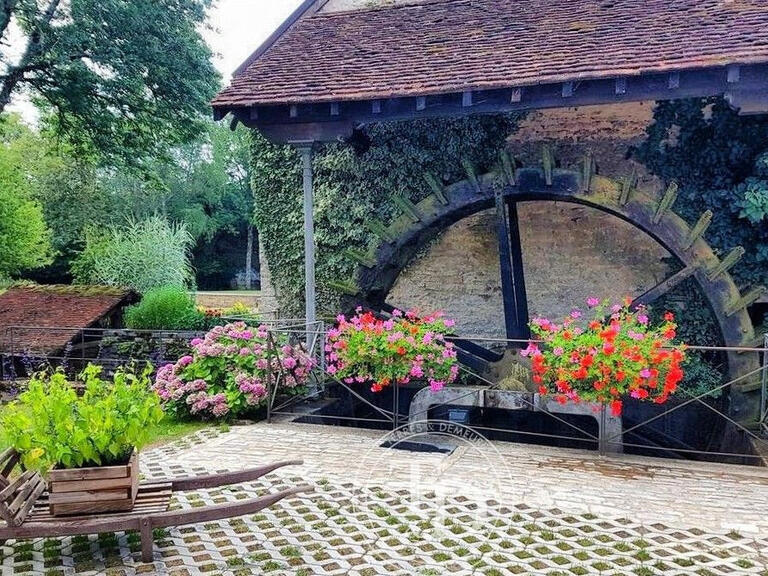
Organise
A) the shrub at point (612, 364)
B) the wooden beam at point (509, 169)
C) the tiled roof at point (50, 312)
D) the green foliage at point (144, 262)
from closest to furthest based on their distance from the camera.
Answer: the shrub at point (612, 364), the wooden beam at point (509, 169), the tiled roof at point (50, 312), the green foliage at point (144, 262)

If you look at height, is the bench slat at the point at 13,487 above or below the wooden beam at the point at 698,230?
below

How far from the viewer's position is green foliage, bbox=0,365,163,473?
2.96 metres

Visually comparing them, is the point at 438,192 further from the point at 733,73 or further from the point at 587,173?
the point at 733,73

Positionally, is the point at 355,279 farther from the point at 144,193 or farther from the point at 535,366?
the point at 144,193

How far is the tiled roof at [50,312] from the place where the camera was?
9523mm

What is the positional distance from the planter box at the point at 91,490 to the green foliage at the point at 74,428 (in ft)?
0.22

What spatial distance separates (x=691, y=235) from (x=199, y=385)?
506cm

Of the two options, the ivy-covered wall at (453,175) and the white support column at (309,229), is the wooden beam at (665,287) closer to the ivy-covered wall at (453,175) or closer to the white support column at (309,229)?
the ivy-covered wall at (453,175)

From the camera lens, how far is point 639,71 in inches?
→ 213

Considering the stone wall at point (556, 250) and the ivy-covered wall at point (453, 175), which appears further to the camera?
the stone wall at point (556, 250)

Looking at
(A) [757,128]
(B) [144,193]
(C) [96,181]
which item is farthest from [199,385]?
(B) [144,193]

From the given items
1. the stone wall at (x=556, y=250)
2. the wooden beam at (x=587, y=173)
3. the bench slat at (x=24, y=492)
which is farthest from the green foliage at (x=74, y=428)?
the stone wall at (x=556, y=250)

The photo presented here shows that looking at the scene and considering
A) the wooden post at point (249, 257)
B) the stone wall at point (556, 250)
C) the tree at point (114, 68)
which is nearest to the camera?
the stone wall at point (556, 250)

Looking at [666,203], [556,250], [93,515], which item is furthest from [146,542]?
[556,250]
